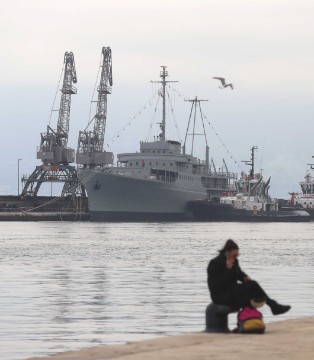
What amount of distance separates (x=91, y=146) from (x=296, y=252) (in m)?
126

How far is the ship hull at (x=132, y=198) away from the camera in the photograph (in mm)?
178250

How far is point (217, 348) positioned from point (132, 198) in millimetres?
164068

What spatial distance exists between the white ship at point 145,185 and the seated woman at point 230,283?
513ft

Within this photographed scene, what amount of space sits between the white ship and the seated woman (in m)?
156

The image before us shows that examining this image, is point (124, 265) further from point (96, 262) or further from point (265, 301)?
point (265, 301)

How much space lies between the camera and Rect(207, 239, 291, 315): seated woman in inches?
739

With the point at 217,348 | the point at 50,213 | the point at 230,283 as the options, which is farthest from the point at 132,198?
the point at 217,348

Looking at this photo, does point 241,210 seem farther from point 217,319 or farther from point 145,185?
point 217,319

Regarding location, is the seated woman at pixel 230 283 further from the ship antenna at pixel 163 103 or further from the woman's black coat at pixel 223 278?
the ship antenna at pixel 163 103

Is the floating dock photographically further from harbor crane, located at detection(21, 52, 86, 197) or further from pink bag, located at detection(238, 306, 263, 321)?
pink bag, located at detection(238, 306, 263, 321)

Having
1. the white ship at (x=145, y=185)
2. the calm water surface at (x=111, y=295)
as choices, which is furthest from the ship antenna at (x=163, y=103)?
the calm water surface at (x=111, y=295)

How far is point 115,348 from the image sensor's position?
16.8 metres

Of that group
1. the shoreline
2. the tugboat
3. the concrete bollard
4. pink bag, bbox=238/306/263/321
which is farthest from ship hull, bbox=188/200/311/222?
the shoreline

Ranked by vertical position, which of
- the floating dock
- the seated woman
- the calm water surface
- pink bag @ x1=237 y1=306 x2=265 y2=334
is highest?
the floating dock
